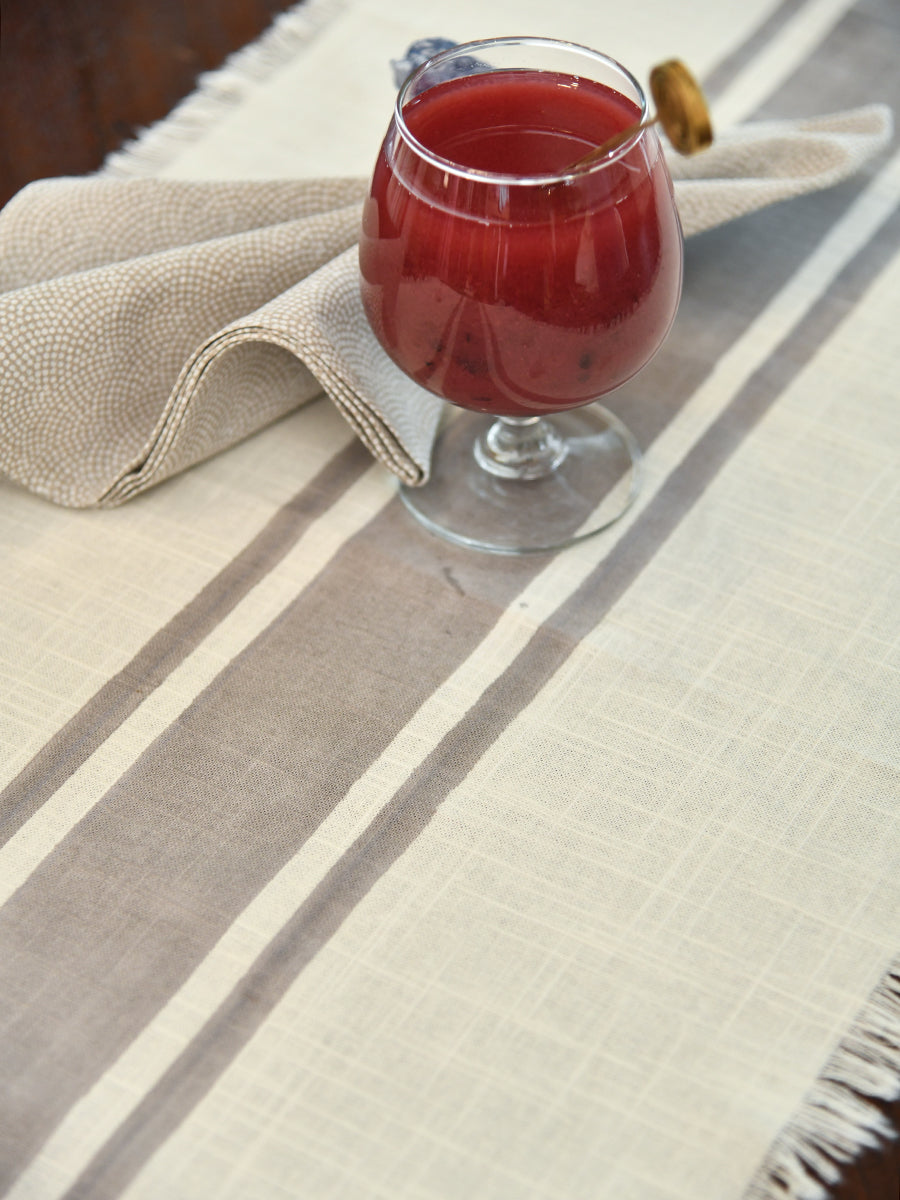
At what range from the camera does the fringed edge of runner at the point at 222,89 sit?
0.84m

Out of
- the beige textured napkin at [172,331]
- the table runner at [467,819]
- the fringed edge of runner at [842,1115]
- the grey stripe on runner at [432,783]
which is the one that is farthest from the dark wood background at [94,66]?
the fringed edge of runner at [842,1115]

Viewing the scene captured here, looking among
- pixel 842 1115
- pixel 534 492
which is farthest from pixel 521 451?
pixel 842 1115

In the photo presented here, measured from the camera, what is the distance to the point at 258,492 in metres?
0.67

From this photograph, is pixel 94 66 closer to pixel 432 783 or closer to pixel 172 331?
pixel 172 331

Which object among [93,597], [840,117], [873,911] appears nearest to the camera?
[873,911]

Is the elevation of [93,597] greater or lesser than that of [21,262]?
lesser

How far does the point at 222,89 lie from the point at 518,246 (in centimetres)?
46

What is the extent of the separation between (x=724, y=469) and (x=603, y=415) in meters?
0.07

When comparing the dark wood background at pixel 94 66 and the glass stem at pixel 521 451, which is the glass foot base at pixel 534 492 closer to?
the glass stem at pixel 521 451

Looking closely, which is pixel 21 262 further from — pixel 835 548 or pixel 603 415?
pixel 835 548

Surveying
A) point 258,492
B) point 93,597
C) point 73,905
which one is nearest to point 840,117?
point 258,492

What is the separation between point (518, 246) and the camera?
0.52 m

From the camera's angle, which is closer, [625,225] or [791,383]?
[625,225]

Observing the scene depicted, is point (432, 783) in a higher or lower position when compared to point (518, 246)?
lower
